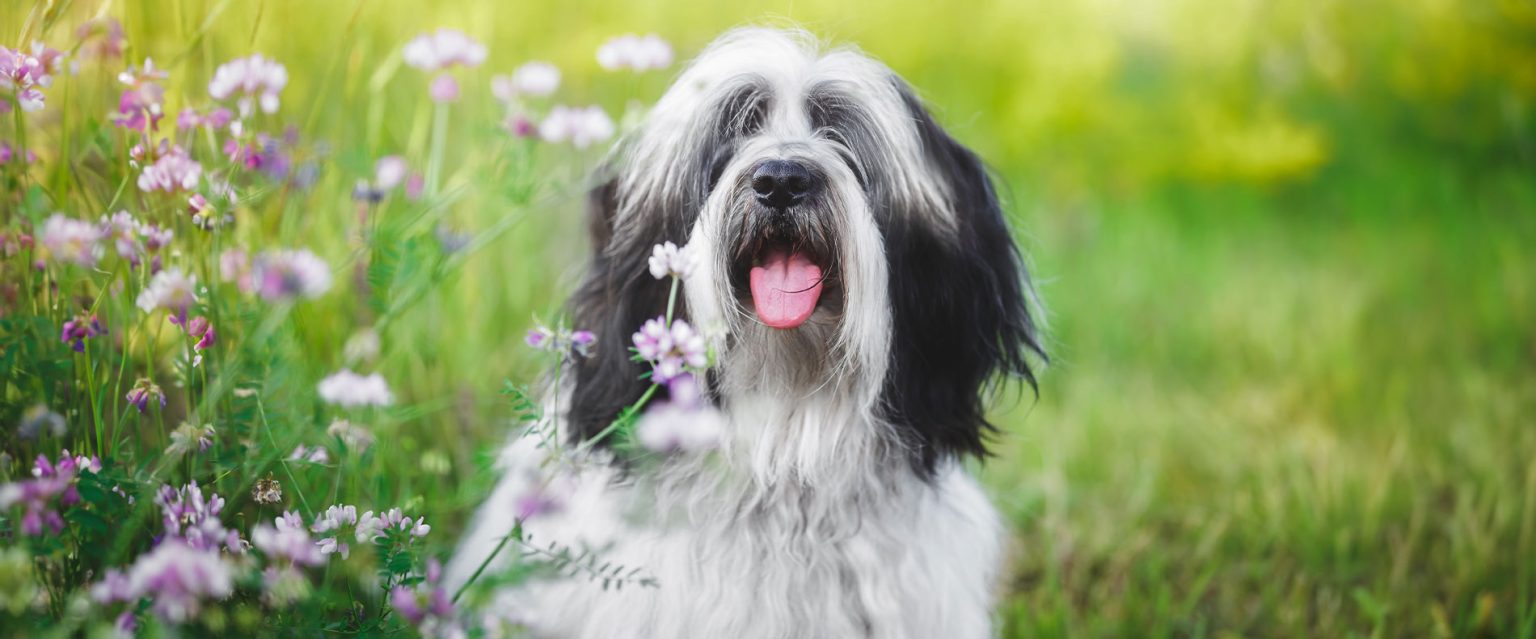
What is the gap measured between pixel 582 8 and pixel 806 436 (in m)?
4.10

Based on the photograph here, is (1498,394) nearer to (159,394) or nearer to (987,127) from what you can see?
(987,127)

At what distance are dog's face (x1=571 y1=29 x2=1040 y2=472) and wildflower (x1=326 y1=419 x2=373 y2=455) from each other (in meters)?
0.41

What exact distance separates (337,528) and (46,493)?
42cm

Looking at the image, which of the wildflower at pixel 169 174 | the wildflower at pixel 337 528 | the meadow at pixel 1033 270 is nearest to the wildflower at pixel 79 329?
the meadow at pixel 1033 270

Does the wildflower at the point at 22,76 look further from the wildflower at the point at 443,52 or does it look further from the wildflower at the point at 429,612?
the wildflower at the point at 429,612

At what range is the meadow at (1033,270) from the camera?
1697 millimetres

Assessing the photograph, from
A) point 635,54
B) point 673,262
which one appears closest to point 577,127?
point 635,54

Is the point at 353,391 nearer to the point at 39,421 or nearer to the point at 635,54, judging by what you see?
the point at 39,421

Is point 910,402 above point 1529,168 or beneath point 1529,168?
above

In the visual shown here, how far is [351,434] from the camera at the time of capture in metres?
1.83

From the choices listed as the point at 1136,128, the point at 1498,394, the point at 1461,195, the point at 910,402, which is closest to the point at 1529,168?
the point at 1461,195

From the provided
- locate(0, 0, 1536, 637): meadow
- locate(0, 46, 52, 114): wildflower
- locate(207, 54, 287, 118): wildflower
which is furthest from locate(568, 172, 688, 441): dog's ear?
locate(0, 46, 52, 114): wildflower

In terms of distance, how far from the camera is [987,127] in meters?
5.95

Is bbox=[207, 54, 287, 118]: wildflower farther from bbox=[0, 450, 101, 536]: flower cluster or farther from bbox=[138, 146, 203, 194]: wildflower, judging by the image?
bbox=[0, 450, 101, 536]: flower cluster
